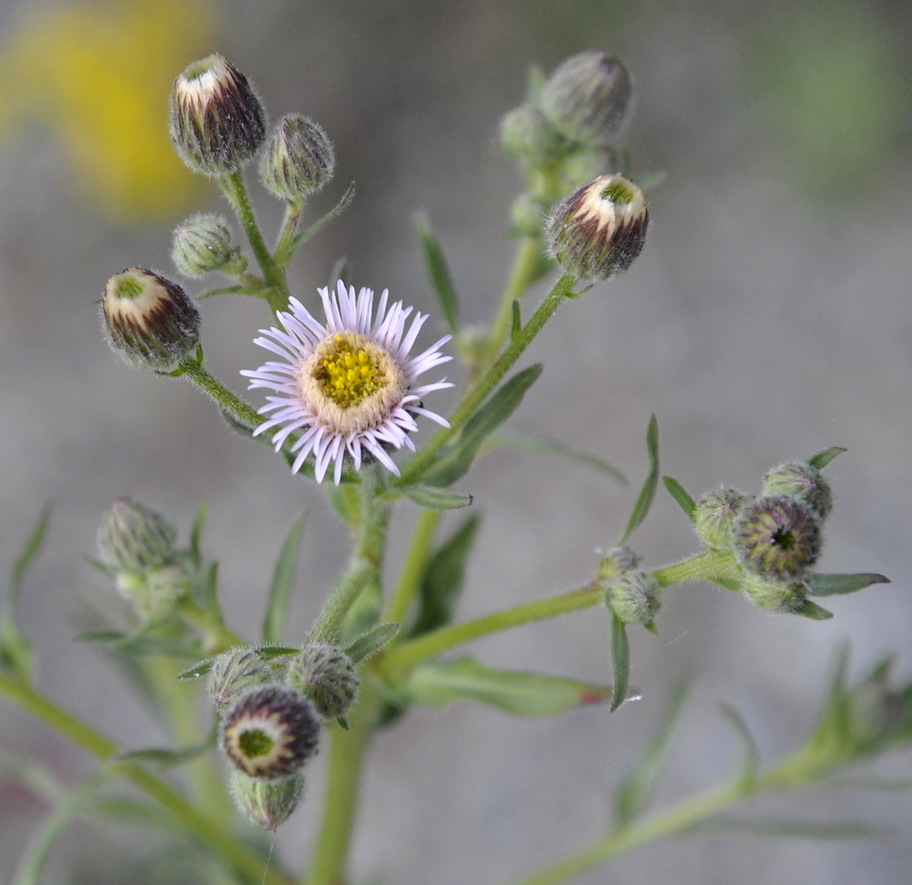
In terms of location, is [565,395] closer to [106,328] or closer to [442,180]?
[442,180]

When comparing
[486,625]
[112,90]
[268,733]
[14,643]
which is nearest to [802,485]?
[486,625]

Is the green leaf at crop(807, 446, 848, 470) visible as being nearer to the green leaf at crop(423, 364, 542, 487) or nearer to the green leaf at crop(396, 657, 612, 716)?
the green leaf at crop(423, 364, 542, 487)

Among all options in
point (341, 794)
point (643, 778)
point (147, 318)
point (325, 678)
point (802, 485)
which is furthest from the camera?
point (643, 778)

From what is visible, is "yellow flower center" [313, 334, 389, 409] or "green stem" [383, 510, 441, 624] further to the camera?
"green stem" [383, 510, 441, 624]

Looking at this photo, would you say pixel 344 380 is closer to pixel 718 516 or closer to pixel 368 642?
pixel 368 642

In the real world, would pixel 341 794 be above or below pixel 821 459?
below

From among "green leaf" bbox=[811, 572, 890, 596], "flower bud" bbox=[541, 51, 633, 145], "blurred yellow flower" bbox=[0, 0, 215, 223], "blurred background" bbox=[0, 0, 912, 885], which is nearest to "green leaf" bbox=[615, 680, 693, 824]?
"green leaf" bbox=[811, 572, 890, 596]

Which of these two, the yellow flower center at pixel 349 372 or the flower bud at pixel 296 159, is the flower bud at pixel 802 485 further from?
the flower bud at pixel 296 159
